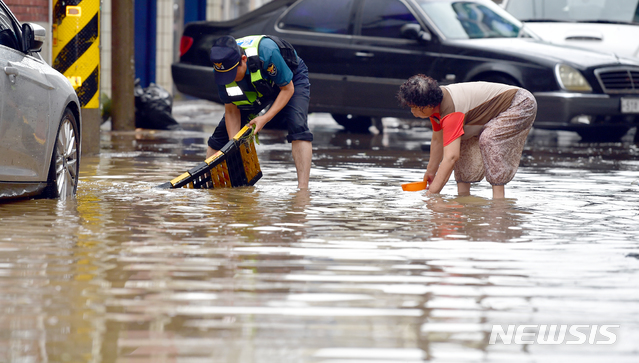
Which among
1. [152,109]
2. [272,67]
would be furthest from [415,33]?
[272,67]

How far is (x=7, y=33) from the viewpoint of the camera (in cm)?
551

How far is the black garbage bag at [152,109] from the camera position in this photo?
12.8 meters

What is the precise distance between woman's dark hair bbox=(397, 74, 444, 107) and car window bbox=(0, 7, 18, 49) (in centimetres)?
216

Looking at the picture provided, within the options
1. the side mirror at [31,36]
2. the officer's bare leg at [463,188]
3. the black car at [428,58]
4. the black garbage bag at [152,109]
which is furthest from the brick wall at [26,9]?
the officer's bare leg at [463,188]

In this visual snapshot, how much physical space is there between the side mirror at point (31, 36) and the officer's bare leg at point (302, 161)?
198cm

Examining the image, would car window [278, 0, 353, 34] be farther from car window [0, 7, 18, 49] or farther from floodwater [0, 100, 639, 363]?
car window [0, 7, 18, 49]

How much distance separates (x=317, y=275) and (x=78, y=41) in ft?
19.5

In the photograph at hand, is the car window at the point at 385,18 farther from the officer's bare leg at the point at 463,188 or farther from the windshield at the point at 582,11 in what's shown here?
the officer's bare leg at the point at 463,188

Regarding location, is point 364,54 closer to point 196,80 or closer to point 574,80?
point 196,80

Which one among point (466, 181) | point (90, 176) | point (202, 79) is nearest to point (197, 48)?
point (202, 79)

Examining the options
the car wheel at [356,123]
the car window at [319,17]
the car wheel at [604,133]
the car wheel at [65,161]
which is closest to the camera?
the car wheel at [65,161]

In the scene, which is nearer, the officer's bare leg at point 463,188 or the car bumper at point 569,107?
the officer's bare leg at point 463,188

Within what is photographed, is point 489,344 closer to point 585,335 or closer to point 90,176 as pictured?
point 585,335

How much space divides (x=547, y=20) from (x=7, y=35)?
8795 millimetres
